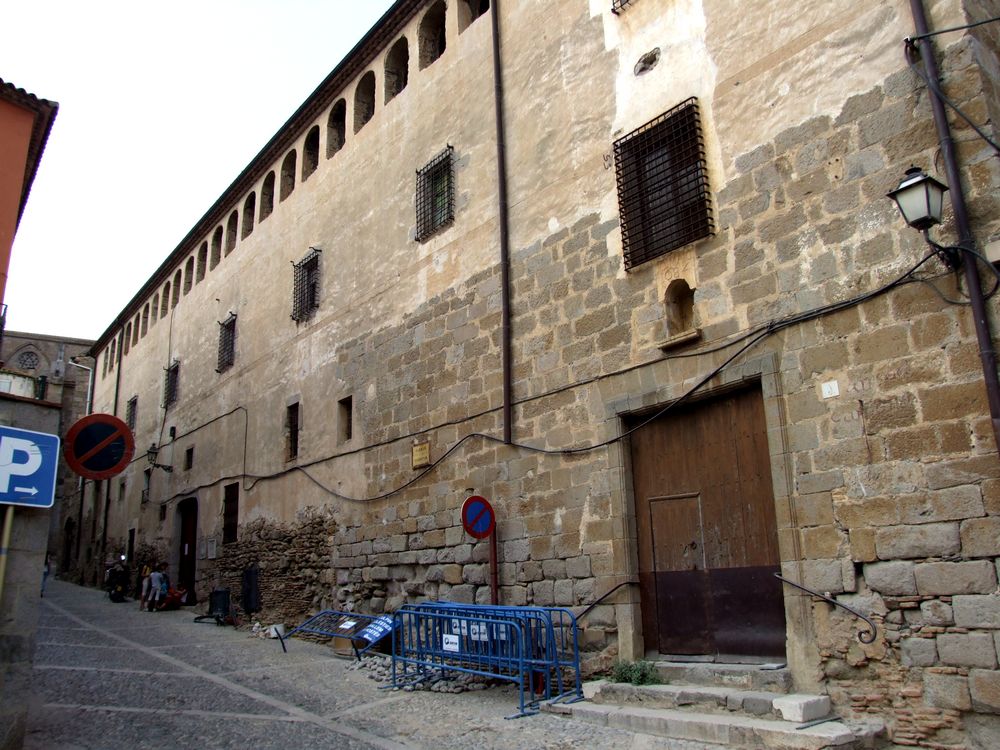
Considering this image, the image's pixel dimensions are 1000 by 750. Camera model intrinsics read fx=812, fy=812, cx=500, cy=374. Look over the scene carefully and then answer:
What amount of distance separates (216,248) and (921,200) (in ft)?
55.2

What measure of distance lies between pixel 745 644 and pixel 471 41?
27.1 ft

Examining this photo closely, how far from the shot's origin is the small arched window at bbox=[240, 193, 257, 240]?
17328 mm

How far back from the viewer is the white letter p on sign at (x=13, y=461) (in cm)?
565

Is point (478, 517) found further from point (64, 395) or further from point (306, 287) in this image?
point (64, 395)

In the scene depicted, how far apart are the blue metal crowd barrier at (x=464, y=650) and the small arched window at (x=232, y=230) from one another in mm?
11890

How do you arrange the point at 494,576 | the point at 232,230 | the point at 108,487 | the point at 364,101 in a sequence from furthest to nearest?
the point at 108,487 → the point at 232,230 → the point at 364,101 → the point at 494,576

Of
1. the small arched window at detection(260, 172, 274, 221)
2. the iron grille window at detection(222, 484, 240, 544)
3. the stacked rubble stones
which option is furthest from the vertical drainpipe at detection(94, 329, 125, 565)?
the stacked rubble stones

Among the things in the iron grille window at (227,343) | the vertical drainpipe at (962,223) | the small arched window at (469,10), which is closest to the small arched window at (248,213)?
the iron grille window at (227,343)

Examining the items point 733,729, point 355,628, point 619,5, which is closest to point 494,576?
point 355,628

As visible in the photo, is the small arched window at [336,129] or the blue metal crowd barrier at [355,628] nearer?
the blue metal crowd barrier at [355,628]

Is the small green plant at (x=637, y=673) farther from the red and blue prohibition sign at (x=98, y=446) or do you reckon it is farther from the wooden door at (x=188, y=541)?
the wooden door at (x=188, y=541)

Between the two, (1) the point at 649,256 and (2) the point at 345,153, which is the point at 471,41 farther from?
(1) the point at 649,256

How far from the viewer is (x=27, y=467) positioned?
228 inches

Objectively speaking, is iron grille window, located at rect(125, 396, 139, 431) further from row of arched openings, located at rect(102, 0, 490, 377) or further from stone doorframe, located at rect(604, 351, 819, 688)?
stone doorframe, located at rect(604, 351, 819, 688)
